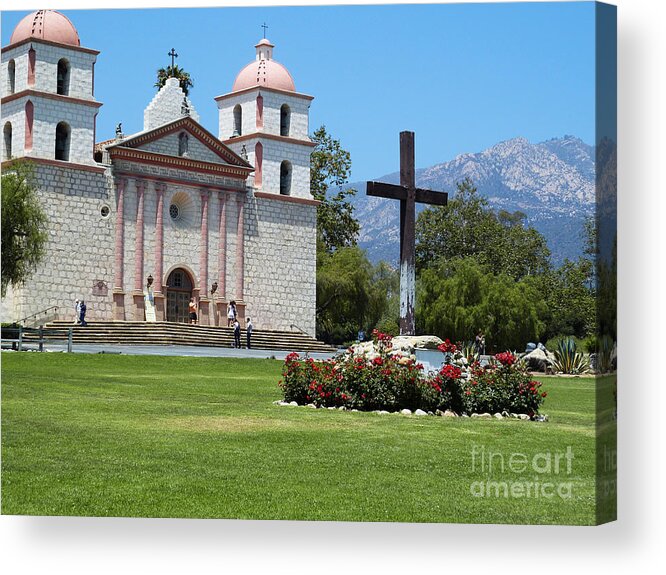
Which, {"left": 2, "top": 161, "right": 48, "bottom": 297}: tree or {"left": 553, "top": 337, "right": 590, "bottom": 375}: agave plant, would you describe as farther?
{"left": 2, "top": 161, "right": 48, "bottom": 297}: tree

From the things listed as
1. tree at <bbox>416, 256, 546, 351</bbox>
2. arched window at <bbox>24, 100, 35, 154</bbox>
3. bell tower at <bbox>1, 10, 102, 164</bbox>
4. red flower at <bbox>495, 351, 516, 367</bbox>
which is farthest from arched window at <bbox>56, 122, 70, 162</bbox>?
red flower at <bbox>495, 351, 516, 367</bbox>

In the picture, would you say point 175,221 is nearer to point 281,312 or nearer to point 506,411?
point 281,312

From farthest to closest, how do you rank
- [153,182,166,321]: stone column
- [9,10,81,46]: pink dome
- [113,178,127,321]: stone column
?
1. [153,182,166,321]: stone column
2. [113,178,127,321]: stone column
3. [9,10,81,46]: pink dome

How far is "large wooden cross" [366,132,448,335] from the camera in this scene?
47.7ft

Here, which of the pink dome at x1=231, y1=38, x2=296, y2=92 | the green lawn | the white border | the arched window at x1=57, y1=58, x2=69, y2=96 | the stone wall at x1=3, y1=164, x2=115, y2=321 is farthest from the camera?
the stone wall at x1=3, y1=164, x2=115, y2=321

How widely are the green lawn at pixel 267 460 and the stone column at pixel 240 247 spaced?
11542 millimetres

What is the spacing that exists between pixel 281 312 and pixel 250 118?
408cm

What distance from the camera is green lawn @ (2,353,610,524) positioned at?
36.5ft

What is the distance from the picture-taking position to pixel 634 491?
10891mm

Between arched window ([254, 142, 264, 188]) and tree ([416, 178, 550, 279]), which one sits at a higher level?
arched window ([254, 142, 264, 188])

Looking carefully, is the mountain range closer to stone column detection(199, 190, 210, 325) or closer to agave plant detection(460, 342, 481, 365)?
agave plant detection(460, 342, 481, 365)

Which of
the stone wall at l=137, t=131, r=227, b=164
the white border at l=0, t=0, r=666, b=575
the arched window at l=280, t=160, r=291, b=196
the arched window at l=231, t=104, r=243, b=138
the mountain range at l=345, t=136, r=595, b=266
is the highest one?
the arched window at l=231, t=104, r=243, b=138

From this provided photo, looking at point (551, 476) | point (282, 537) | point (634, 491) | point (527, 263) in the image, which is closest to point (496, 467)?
point (551, 476)

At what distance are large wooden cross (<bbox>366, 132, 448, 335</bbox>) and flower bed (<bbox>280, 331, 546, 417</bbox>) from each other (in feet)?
1.84
